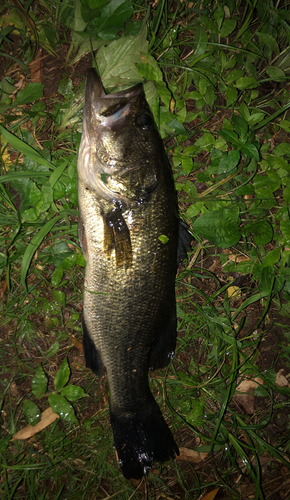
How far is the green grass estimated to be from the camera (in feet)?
8.12

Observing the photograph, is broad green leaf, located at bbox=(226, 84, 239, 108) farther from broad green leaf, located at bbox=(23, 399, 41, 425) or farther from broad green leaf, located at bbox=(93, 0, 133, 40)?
broad green leaf, located at bbox=(23, 399, 41, 425)

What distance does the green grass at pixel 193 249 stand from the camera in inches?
97.4

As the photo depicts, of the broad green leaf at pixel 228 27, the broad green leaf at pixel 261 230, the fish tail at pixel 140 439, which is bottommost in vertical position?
the fish tail at pixel 140 439

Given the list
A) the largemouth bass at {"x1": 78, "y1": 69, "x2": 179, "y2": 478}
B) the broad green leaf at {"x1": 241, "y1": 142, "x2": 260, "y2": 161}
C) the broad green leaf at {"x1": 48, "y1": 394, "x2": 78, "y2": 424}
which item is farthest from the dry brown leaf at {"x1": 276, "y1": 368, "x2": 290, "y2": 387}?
the broad green leaf at {"x1": 241, "y1": 142, "x2": 260, "y2": 161}

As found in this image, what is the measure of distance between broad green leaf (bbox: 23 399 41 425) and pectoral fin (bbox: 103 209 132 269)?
163cm

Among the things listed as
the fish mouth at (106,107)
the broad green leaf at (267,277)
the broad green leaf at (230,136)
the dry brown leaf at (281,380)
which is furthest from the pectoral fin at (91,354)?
the broad green leaf at (230,136)

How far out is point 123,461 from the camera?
7.70 ft

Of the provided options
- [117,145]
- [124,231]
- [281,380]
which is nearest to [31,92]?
[117,145]

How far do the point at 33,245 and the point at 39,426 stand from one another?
1.65 metres

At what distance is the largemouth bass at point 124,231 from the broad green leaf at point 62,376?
444 mm

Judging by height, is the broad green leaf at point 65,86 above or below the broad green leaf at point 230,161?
above

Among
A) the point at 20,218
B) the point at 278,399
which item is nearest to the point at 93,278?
the point at 20,218

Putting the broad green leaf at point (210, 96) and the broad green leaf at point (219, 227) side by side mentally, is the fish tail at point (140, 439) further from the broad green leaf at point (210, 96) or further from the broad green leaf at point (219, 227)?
the broad green leaf at point (210, 96)

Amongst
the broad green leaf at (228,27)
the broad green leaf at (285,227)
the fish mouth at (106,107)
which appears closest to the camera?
the fish mouth at (106,107)
